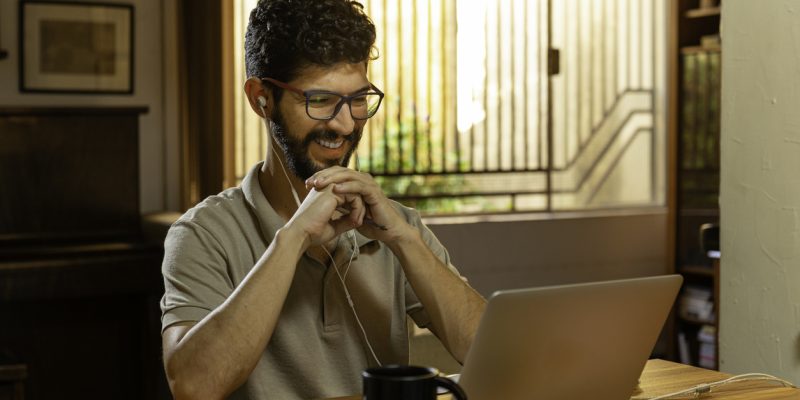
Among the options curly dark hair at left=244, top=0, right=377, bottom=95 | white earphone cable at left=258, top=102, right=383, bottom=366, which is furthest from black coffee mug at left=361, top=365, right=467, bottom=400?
curly dark hair at left=244, top=0, right=377, bottom=95

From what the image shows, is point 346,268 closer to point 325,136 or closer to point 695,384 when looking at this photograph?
point 325,136

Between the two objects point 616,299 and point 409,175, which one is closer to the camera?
point 616,299

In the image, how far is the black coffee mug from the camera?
3.34ft

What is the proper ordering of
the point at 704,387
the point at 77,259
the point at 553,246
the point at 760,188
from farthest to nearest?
the point at 553,246
the point at 77,259
the point at 760,188
the point at 704,387

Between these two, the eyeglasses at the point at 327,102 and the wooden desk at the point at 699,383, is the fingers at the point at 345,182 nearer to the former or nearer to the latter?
the eyeglasses at the point at 327,102

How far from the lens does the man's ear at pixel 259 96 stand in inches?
69.7

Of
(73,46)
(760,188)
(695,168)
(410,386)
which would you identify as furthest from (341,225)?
(695,168)

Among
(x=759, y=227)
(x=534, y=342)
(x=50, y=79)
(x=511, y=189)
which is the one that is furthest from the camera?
(x=511, y=189)

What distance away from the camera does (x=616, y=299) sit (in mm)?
1263

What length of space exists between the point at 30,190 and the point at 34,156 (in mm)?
126

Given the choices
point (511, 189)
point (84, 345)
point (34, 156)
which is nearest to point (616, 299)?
point (84, 345)

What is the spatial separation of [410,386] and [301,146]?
0.79 meters

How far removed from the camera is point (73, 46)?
159 inches

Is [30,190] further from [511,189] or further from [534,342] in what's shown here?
[534,342]
